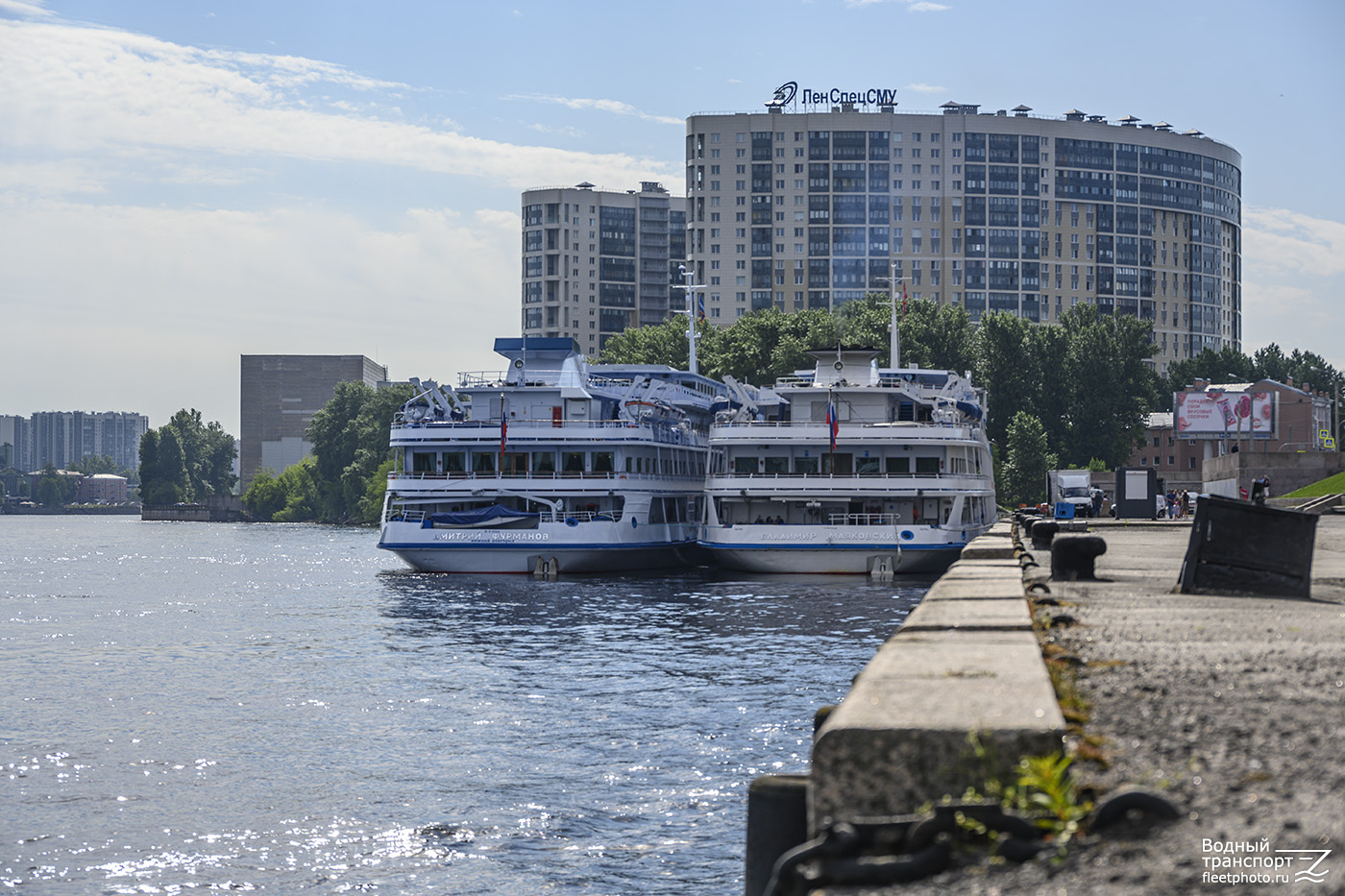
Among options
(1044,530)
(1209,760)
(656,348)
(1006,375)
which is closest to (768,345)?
(656,348)

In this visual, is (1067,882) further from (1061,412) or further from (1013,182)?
(1013,182)

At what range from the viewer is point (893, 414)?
5266cm

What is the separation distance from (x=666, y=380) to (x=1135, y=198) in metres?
116

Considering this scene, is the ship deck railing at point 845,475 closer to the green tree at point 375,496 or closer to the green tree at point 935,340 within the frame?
the green tree at point 935,340

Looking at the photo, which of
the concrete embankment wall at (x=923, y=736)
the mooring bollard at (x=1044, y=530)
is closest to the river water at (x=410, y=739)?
the mooring bollard at (x=1044, y=530)

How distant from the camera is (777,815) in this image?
187 inches

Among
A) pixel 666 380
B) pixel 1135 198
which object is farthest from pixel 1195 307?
pixel 666 380

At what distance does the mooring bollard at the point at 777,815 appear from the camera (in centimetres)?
472

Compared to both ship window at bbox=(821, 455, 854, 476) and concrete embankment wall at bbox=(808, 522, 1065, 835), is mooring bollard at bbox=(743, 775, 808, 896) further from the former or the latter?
ship window at bbox=(821, 455, 854, 476)

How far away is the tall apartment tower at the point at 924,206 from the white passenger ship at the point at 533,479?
340 ft

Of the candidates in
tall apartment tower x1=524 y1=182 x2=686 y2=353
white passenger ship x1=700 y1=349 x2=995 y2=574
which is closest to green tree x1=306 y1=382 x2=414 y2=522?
tall apartment tower x1=524 y1=182 x2=686 y2=353

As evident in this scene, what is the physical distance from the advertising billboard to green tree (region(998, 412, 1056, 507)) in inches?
382

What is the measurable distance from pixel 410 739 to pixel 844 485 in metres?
32.5

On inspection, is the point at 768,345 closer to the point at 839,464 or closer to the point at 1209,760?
the point at 839,464
